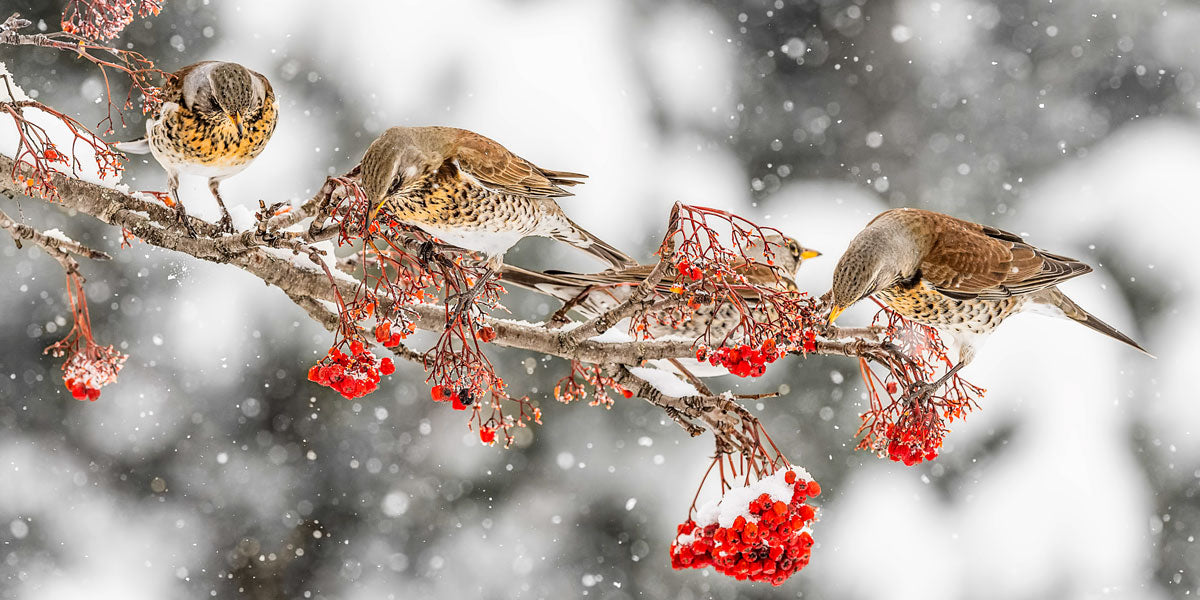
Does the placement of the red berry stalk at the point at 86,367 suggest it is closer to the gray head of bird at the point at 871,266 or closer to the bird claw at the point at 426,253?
the bird claw at the point at 426,253

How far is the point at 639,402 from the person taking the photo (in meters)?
4.05

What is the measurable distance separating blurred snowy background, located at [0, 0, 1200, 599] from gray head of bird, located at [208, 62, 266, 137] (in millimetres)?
1991

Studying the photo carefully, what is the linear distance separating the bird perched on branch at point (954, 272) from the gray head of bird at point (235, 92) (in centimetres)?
94

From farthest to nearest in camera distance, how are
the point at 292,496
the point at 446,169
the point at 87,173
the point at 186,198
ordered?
the point at 292,496 < the point at 186,198 < the point at 87,173 < the point at 446,169

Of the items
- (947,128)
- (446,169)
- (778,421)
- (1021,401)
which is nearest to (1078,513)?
(1021,401)

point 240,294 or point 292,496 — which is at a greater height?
point 240,294

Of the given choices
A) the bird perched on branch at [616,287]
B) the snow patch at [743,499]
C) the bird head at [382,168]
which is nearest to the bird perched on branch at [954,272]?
the bird perched on branch at [616,287]

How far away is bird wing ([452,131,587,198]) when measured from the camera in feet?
4.25

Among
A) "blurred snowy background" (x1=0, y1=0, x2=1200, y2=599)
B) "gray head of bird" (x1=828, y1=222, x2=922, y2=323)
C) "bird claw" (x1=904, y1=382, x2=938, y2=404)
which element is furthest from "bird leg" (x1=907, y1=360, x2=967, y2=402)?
"blurred snowy background" (x1=0, y1=0, x2=1200, y2=599)

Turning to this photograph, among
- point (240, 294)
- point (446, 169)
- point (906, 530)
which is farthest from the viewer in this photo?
point (906, 530)

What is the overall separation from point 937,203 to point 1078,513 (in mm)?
1562

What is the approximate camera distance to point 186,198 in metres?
1.75

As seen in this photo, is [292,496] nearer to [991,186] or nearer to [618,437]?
[618,437]

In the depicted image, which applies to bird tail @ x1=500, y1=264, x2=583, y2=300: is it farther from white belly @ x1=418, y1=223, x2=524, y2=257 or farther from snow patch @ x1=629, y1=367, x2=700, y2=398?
snow patch @ x1=629, y1=367, x2=700, y2=398
